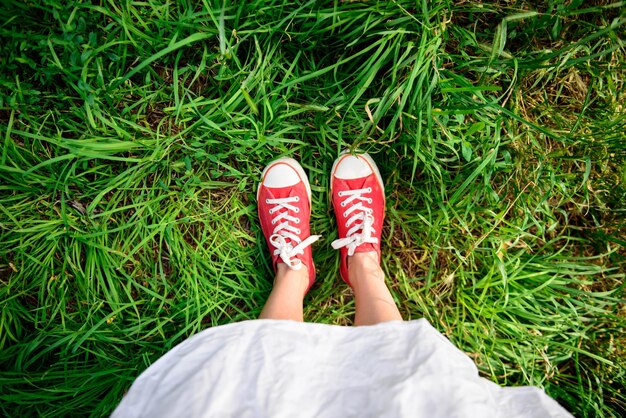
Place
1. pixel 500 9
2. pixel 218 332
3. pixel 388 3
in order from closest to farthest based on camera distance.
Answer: pixel 218 332 < pixel 388 3 < pixel 500 9

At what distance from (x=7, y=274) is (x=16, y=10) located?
812 mm

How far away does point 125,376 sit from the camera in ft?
4.03

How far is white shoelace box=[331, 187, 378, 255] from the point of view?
4.26 feet

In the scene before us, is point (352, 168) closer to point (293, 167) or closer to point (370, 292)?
point (293, 167)

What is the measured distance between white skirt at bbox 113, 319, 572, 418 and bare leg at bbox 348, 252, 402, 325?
0.79 ft

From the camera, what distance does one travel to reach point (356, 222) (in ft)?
4.42

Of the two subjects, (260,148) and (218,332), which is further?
(260,148)

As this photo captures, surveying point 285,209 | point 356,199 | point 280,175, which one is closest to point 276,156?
point 280,175

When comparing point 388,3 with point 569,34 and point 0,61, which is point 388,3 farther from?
point 0,61

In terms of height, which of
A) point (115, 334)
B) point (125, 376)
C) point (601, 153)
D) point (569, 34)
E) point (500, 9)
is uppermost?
point (500, 9)

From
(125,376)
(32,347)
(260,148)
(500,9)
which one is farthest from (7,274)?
(500,9)

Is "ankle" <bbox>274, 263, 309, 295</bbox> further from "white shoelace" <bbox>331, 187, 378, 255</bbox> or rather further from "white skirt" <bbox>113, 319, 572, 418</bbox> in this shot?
"white skirt" <bbox>113, 319, 572, 418</bbox>

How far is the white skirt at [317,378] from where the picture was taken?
2.46 ft

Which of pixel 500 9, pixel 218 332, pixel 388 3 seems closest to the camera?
pixel 218 332
